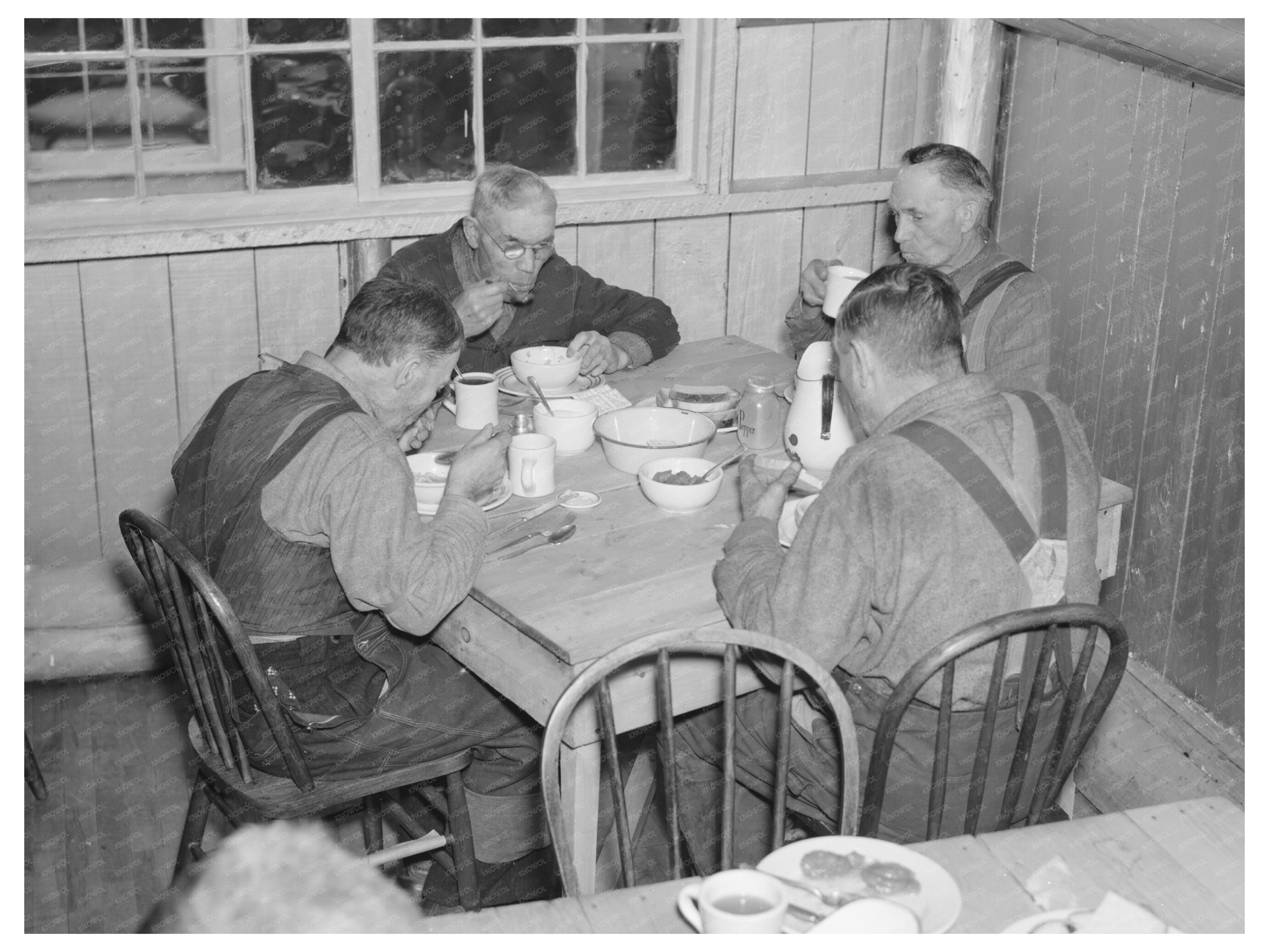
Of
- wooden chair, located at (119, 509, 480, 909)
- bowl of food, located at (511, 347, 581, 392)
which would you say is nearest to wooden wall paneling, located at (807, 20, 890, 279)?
bowl of food, located at (511, 347, 581, 392)

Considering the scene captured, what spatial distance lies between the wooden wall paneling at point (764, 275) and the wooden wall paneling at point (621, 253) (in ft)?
0.88

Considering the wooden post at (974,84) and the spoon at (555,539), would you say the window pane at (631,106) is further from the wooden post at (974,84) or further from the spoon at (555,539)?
the spoon at (555,539)

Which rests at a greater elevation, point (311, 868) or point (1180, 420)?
point (1180, 420)

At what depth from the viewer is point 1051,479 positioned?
7.38ft

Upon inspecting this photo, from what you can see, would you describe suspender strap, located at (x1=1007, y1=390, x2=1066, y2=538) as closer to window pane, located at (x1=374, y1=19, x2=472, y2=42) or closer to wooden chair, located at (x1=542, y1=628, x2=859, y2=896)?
wooden chair, located at (x1=542, y1=628, x2=859, y2=896)

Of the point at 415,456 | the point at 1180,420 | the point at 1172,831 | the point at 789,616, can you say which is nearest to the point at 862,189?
Result: the point at 1180,420

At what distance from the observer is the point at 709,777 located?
287cm

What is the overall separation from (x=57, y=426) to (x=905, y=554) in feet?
8.37

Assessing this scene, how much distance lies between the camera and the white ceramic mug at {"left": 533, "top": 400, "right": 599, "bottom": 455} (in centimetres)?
307

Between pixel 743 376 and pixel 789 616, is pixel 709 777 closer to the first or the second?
pixel 789 616

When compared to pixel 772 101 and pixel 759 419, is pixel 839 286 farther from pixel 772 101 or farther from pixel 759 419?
pixel 772 101

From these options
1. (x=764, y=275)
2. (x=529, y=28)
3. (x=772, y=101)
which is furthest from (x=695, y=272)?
(x=529, y=28)

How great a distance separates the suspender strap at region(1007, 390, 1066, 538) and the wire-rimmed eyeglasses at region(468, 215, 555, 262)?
1.58 metres
